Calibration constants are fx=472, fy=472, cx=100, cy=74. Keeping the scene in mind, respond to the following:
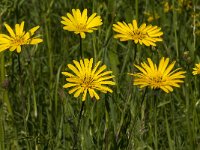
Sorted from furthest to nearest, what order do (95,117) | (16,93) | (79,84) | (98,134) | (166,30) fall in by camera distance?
1. (166,30)
2. (16,93)
3. (95,117)
4. (98,134)
5. (79,84)

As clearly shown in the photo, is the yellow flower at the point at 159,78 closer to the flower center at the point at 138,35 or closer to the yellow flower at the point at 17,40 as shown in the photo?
the flower center at the point at 138,35

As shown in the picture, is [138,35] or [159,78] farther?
[138,35]

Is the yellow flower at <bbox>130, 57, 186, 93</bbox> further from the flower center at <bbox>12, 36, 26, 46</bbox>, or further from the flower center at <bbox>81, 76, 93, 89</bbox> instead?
the flower center at <bbox>12, 36, 26, 46</bbox>

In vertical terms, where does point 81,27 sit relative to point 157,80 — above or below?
above

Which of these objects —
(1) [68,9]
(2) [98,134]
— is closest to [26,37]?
(2) [98,134]

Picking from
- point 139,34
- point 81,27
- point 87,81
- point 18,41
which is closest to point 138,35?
point 139,34

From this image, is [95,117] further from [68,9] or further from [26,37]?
[68,9]

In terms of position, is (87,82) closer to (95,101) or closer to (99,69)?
(99,69)

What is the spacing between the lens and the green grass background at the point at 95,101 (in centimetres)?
177

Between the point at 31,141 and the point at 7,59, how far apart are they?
831mm

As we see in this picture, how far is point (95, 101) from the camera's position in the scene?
6.53 feet

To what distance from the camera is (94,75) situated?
165 cm

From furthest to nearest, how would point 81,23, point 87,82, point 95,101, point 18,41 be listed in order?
point 95,101 → point 81,23 → point 18,41 → point 87,82

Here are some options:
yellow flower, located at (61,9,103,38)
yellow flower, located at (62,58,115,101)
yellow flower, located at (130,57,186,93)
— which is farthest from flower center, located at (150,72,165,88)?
yellow flower, located at (61,9,103,38)
